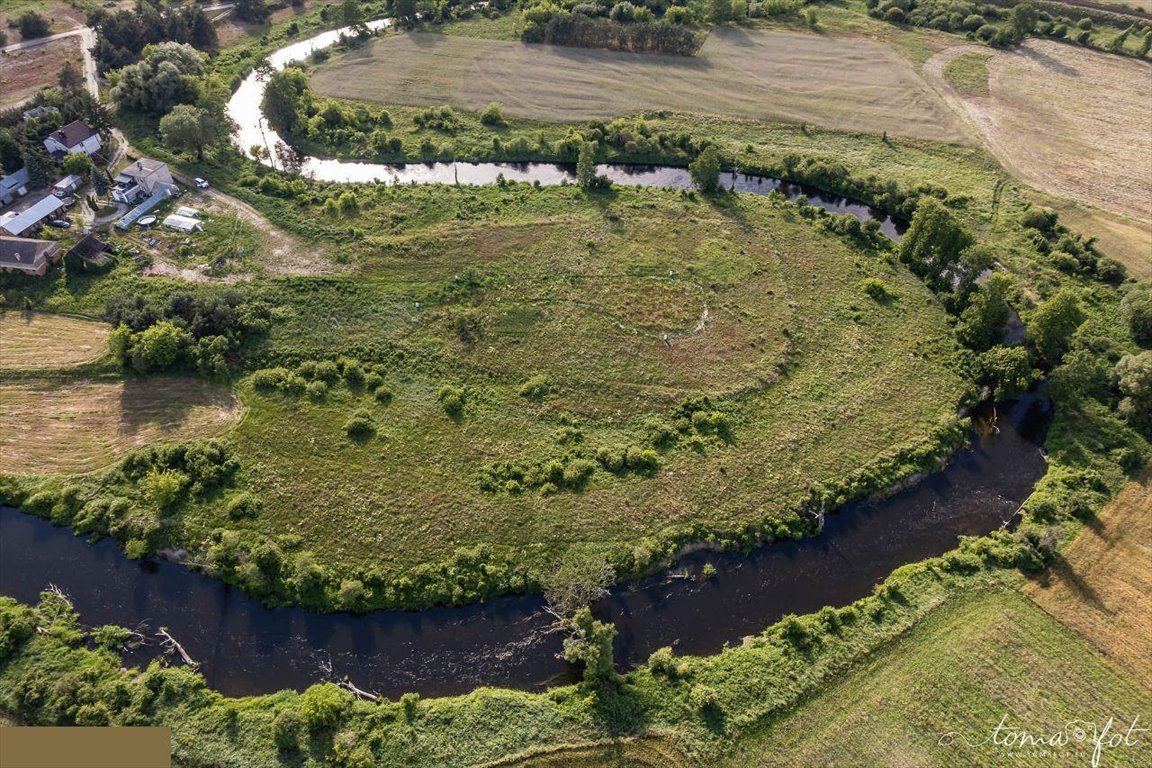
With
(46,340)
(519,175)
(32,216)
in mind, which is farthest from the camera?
(519,175)

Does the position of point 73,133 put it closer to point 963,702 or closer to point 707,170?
point 707,170

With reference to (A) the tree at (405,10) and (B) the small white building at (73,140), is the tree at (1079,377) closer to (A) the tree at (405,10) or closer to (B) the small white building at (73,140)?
(B) the small white building at (73,140)

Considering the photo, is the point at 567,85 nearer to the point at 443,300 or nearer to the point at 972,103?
the point at 443,300

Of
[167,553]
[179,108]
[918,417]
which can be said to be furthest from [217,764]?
[179,108]

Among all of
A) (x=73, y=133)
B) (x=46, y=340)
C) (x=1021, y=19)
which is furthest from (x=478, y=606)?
(x=1021, y=19)

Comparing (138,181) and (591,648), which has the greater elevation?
(138,181)

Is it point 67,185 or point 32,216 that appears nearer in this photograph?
point 32,216
